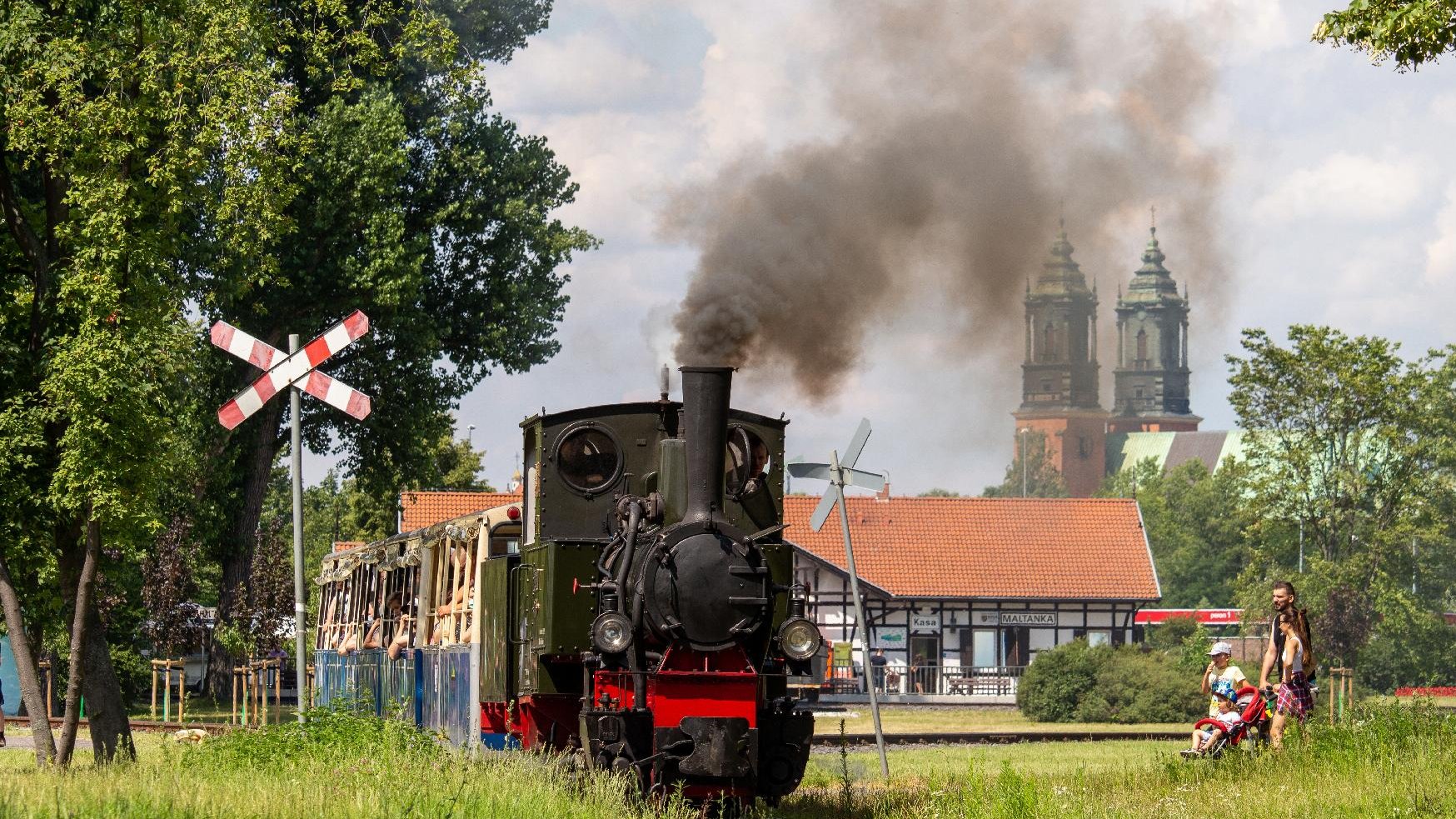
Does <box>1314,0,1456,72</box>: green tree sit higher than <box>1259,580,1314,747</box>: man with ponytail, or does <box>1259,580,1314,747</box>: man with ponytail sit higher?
<box>1314,0,1456,72</box>: green tree

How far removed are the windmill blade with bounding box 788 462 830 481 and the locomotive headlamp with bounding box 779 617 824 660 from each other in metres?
5.70

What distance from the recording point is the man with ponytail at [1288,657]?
15508mm

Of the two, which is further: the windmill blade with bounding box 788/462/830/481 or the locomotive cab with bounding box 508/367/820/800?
the windmill blade with bounding box 788/462/830/481

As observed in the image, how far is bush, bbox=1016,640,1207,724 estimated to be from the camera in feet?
133

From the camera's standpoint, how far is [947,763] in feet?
72.4

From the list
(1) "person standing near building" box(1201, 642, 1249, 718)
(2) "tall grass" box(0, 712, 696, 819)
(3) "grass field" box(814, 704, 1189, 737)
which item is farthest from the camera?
(3) "grass field" box(814, 704, 1189, 737)

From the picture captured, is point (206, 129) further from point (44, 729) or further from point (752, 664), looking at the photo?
point (752, 664)

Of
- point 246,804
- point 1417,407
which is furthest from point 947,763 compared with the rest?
point 1417,407

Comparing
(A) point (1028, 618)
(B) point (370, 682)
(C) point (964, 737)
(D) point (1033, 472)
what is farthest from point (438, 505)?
(D) point (1033, 472)

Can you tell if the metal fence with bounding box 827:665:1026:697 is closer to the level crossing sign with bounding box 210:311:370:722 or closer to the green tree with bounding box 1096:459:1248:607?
the level crossing sign with bounding box 210:311:370:722

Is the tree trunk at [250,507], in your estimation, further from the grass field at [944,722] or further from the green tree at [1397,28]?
the green tree at [1397,28]

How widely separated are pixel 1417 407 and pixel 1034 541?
1329cm

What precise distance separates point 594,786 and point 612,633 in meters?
1.22

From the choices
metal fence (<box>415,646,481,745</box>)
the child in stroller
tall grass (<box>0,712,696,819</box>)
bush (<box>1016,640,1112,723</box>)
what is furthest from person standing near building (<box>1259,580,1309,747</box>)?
bush (<box>1016,640,1112,723</box>)
